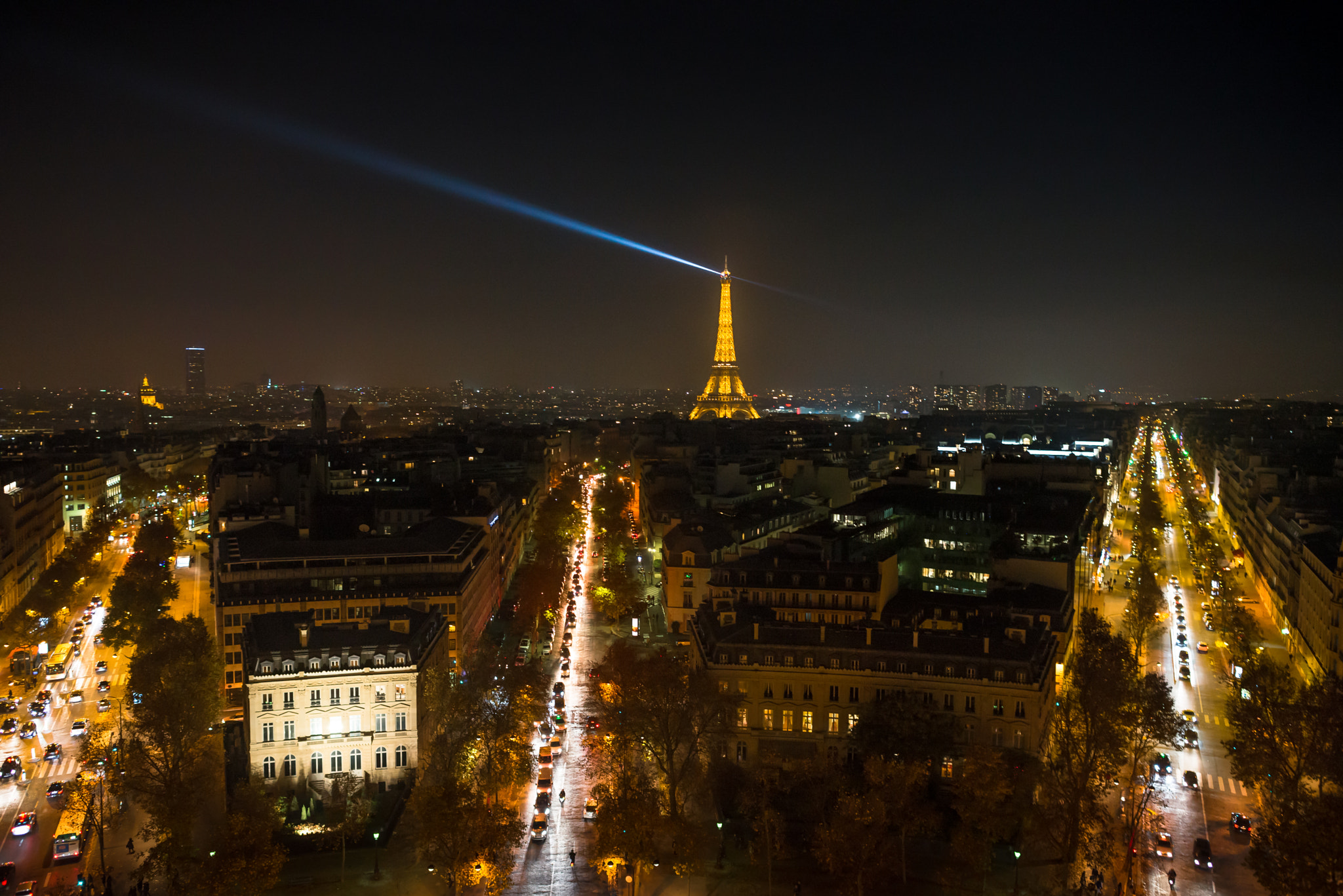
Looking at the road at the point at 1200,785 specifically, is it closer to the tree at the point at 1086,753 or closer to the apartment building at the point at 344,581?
the tree at the point at 1086,753

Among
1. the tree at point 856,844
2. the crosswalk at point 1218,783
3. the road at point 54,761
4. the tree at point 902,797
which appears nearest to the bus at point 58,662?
the road at point 54,761

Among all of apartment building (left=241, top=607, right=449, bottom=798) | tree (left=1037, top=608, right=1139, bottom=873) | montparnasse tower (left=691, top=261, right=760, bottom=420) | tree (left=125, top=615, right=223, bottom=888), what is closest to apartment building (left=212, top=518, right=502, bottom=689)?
tree (left=125, top=615, right=223, bottom=888)

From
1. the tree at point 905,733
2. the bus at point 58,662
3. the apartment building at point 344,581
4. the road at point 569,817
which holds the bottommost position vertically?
the road at point 569,817

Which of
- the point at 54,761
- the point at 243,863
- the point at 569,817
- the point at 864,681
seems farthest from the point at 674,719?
the point at 54,761

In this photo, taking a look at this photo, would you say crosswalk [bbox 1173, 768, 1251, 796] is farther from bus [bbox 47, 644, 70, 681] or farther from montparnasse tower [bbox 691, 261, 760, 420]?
montparnasse tower [bbox 691, 261, 760, 420]

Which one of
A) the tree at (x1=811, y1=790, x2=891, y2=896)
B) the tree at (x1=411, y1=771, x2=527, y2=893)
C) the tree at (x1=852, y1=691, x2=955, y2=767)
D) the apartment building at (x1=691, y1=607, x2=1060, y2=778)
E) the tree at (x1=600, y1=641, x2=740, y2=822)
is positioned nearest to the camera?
the tree at (x1=811, y1=790, x2=891, y2=896)

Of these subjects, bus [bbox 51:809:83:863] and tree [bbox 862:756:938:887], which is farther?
bus [bbox 51:809:83:863]

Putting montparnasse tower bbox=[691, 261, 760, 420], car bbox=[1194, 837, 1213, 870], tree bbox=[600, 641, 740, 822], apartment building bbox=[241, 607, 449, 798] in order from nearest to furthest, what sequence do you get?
→ car bbox=[1194, 837, 1213, 870], apartment building bbox=[241, 607, 449, 798], tree bbox=[600, 641, 740, 822], montparnasse tower bbox=[691, 261, 760, 420]
